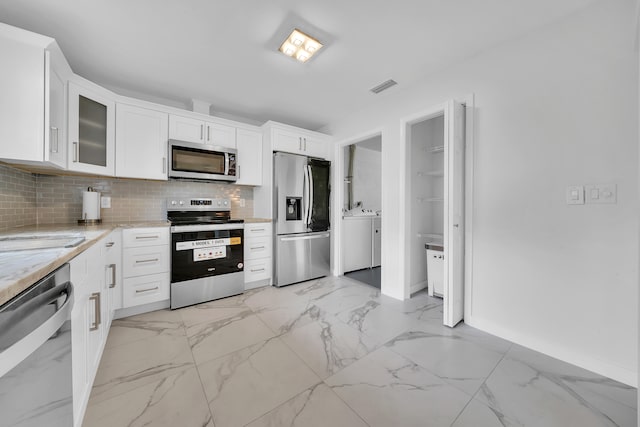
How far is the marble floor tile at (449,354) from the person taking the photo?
1481 millimetres

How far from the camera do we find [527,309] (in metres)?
1.86

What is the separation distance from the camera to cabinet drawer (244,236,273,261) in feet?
9.81

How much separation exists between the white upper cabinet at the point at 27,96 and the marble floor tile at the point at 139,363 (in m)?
1.42

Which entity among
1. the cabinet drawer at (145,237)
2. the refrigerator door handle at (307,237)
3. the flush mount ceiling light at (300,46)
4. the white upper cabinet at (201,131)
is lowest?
the refrigerator door handle at (307,237)

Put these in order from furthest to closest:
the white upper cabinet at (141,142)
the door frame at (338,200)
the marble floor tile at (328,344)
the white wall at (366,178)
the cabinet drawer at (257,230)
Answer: the white wall at (366,178)
the door frame at (338,200)
the cabinet drawer at (257,230)
the white upper cabinet at (141,142)
the marble floor tile at (328,344)

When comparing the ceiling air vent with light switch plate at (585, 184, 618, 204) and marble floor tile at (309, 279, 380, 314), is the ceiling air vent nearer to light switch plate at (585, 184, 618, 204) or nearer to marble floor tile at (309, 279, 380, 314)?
light switch plate at (585, 184, 618, 204)

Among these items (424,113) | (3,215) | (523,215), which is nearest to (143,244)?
(3,215)

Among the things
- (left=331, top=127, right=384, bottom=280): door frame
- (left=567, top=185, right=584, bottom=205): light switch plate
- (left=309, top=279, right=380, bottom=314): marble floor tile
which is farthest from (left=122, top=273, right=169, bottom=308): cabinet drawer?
(left=567, top=185, right=584, bottom=205): light switch plate

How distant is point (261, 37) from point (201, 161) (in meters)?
1.52

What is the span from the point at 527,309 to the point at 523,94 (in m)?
1.66

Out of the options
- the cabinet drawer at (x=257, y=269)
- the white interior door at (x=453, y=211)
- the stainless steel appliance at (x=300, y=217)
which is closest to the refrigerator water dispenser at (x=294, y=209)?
the stainless steel appliance at (x=300, y=217)

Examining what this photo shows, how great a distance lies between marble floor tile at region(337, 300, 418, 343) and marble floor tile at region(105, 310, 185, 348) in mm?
1458

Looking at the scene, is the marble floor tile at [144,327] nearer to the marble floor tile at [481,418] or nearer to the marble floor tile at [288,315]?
the marble floor tile at [288,315]

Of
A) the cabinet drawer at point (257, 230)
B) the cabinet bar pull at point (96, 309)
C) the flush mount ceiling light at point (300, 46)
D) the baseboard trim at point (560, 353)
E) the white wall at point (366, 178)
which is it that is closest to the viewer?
the cabinet bar pull at point (96, 309)
